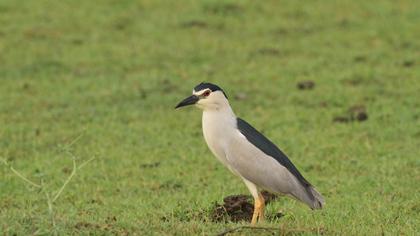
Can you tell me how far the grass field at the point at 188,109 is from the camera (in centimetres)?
788

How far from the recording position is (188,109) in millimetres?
12766

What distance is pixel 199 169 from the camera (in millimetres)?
10016

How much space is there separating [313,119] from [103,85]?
10.5 ft

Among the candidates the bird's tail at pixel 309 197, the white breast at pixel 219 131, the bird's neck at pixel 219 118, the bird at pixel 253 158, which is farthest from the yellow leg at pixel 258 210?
the bird's neck at pixel 219 118

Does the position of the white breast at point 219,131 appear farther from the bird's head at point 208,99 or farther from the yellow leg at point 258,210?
the yellow leg at point 258,210

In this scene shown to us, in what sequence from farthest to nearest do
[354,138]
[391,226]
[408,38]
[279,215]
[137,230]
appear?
[408,38], [354,138], [279,215], [391,226], [137,230]

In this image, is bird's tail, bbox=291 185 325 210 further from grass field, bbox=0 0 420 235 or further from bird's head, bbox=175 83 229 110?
bird's head, bbox=175 83 229 110

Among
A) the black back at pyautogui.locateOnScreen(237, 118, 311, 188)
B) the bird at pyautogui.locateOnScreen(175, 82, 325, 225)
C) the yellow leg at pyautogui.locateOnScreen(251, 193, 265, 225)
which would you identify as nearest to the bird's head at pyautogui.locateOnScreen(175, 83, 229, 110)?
the bird at pyautogui.locateOnScreen(175, 82, 325, 225)

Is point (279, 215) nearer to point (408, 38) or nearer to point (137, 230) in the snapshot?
point (137, 230)

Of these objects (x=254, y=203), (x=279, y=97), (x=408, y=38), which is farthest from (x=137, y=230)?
(x=408, y=38)

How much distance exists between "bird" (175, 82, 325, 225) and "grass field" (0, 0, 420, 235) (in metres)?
0.22

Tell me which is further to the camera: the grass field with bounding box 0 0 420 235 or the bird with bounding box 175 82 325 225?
the grass field with bounding box 0 0 420 235

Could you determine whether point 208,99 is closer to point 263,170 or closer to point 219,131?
point 219,131

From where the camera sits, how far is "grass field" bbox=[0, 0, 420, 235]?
7.88 m
